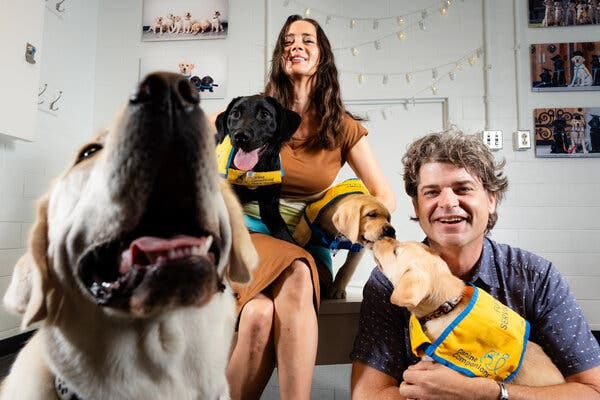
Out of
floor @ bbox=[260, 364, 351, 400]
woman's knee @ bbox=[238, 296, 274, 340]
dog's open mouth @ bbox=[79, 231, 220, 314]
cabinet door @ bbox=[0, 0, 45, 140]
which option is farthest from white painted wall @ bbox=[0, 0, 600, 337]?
dog's open mouth @ bbox=[79, 231, 220, 314]

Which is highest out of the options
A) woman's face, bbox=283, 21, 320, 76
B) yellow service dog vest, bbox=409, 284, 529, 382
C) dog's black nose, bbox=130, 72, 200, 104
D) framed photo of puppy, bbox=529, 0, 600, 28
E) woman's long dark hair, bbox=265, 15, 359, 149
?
framed photo of puppy, bbox=529, 0, 600, 28

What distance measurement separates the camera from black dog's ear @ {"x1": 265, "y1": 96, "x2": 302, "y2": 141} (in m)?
1.48

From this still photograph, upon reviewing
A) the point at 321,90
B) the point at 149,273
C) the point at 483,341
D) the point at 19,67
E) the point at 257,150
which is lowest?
the point at 483,341

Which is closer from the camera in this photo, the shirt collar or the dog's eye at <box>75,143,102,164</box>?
the dog's eye at <box>75,143,102,164</box>

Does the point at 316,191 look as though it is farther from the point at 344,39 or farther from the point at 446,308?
the point at 344,39

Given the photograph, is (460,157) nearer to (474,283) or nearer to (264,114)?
(474,283)

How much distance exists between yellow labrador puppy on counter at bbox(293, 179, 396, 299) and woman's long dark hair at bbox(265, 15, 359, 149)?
0.24 m

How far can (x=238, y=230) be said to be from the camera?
2.19 feet

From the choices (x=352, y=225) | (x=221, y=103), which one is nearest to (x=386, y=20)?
(x=221, y=103)

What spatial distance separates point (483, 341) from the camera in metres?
1.11

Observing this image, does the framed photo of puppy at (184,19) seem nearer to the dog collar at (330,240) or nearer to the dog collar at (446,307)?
the dog collar at (330,240)

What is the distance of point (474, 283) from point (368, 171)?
63cm

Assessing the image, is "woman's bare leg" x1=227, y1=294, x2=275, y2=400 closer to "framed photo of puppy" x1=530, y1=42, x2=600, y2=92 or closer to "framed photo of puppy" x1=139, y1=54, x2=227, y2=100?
"framed photo of puppy" x1=139, y1=54, x2=227, y2=100

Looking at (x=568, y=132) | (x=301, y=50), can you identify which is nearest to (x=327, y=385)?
(x=301, y=50)
